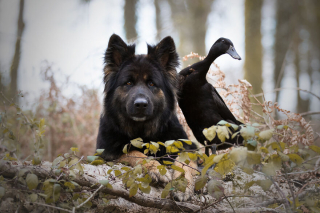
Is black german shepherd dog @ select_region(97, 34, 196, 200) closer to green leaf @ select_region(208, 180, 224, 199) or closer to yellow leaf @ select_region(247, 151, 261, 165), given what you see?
green leaf @ select_region(208, 180, 224, 199)

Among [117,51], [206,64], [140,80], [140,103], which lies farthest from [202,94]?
[117,51]

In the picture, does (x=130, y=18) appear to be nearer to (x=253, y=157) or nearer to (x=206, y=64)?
(x=206, y=64)

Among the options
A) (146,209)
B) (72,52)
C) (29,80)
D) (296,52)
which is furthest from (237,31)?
(146,209)

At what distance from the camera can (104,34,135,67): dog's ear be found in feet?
12.6

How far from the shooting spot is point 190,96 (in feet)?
13.4

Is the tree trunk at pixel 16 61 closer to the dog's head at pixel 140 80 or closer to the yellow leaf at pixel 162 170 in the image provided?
the dog's head at pixel 140 80

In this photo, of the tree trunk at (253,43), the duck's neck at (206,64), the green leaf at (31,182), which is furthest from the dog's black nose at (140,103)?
the tree trunk at (253,43)

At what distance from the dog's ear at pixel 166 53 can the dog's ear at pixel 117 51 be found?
1.20 feet

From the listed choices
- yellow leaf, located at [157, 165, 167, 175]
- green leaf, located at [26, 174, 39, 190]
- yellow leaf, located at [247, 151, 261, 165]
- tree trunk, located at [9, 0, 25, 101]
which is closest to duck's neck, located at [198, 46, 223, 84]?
yellow leaf, located at [157, 165, 167, 175]

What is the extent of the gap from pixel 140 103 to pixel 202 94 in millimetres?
1234

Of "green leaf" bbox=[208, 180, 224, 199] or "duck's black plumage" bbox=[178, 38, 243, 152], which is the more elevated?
"duck's black plumage" bbox=[178, 38, 243, 152]

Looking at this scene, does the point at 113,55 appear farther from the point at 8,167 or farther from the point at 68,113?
the point at 68,113

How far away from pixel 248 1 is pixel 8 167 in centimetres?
1101

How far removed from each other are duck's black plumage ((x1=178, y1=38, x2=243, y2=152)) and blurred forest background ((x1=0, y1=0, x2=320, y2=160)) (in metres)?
1.05
